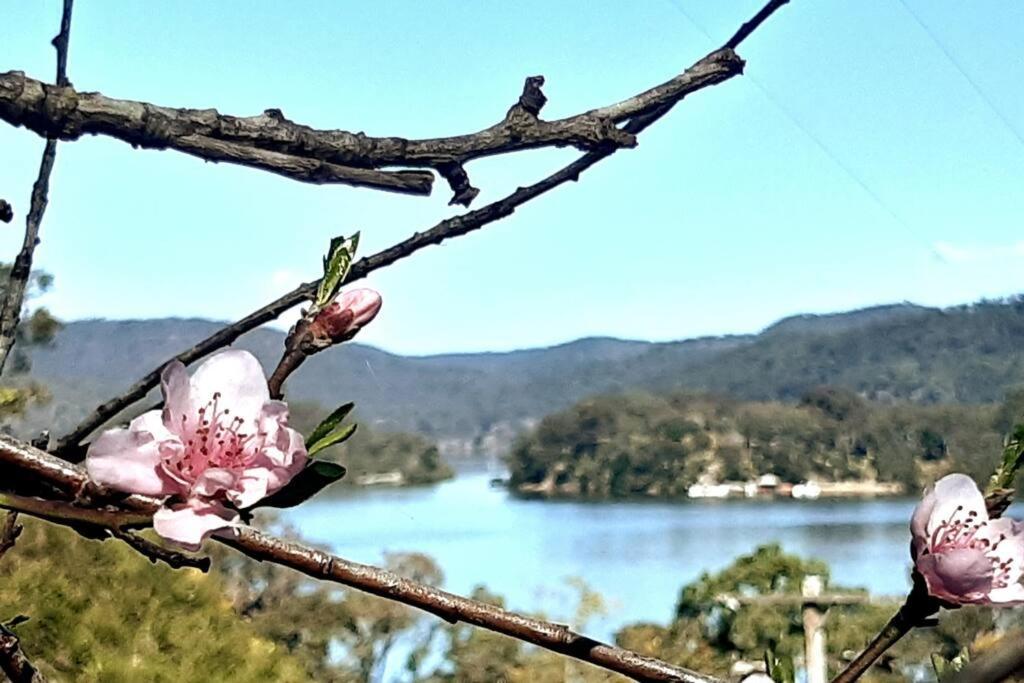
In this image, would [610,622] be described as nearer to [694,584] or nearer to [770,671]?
[694,584]

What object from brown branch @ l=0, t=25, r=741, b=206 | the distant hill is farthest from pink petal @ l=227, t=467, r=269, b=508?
the distant hill

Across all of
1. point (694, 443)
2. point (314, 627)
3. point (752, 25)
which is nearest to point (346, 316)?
point (752, 25)

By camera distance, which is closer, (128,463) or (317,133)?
(128,463)

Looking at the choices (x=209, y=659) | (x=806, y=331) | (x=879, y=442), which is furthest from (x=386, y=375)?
(x=806, y=331)

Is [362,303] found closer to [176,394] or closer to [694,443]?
[176,394]

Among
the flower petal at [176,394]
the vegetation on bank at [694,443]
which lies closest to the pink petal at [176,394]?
the flower petal at [176,394]

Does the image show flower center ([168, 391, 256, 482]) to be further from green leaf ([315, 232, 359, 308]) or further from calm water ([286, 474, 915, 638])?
calm water ([286, 474, 915, 638])

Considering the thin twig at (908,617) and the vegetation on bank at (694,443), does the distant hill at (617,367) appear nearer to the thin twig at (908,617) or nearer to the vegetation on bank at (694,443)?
the vegetation on bank at (694,443)
